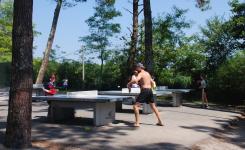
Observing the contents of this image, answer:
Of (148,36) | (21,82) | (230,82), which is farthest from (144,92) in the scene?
(230,82)

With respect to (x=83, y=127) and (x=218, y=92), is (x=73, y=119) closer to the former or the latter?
(x=83, y=127)

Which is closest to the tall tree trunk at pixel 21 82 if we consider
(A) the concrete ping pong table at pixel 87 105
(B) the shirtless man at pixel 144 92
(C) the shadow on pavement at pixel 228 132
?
(A) the concrete ping pong table at pixel 87 105

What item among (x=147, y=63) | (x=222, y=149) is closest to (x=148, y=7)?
(x=147, y=63)

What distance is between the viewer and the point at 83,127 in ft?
39.5

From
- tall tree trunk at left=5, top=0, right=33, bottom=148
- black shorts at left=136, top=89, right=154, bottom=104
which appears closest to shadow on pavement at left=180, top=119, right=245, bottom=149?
black shorts at left=136, top=89, right=154, bottom=104

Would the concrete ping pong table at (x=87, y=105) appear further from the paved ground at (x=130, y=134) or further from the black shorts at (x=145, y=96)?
the black shorts at (x=145, y=96)

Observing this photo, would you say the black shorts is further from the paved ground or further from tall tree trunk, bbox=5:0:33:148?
tall tree trunk, bbox=5:0:33:148

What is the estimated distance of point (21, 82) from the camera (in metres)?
8.79

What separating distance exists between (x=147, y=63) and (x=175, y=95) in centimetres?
309

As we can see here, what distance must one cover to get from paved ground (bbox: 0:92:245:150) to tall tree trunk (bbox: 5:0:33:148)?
2.33 ft

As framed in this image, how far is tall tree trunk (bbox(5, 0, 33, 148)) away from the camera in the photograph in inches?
344

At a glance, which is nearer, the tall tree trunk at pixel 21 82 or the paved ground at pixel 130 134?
the tall tree trunk at pixel 21 82

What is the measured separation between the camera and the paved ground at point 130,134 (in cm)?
977

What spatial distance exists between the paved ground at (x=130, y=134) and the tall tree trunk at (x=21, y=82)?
710mm
